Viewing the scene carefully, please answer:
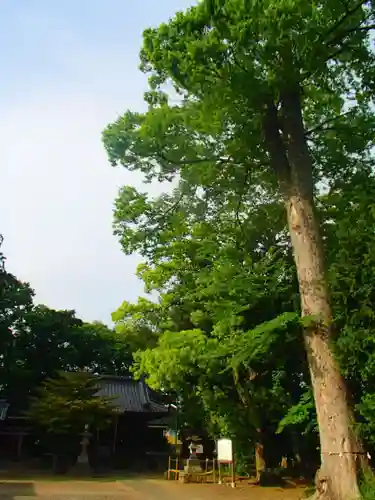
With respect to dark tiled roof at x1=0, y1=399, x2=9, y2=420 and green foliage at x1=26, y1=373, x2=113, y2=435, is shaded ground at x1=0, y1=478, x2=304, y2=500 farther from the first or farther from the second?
dark tiled roof at x1=0, y1=399, x2=9, y2=420

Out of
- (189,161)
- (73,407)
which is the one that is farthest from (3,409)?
(189,161)

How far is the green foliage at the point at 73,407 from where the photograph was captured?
2084cm

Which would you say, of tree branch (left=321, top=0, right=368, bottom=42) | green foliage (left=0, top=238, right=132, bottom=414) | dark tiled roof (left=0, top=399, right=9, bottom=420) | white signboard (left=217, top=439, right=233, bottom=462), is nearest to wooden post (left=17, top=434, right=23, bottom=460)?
green foliage (left=0, top=238, right=132, bottom=414)

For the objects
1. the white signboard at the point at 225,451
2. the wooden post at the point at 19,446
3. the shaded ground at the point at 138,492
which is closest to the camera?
the shaded ground at the point at 138,492

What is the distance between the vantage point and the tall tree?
7.88 m

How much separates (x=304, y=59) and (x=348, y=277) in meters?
4.00

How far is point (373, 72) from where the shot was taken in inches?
384

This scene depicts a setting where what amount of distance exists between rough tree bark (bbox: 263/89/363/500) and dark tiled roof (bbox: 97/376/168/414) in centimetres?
1973

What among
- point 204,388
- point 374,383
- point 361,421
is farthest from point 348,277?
point 204,388

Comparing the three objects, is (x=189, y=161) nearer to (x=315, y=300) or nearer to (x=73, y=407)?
(x=315, y=300)

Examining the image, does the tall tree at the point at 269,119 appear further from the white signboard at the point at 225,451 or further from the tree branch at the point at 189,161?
the white signboard at the point at 225,451

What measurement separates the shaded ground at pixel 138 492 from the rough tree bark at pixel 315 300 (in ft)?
18.6

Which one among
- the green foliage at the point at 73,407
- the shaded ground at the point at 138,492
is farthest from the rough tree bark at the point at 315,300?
the green foliage at the point at 73,407

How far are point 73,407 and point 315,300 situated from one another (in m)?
15.0
